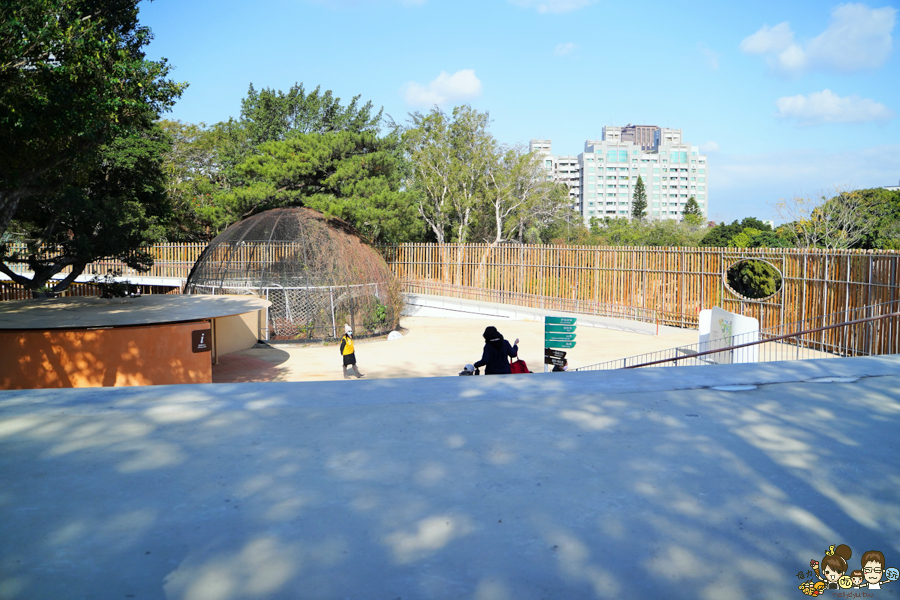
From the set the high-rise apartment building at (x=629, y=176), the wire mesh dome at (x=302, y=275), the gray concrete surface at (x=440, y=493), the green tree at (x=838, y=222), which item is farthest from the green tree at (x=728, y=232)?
the high-rise apartment building at (x=629, y=176)

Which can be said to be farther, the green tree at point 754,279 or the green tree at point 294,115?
the green tree at point 294,115

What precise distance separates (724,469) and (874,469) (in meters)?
0.76

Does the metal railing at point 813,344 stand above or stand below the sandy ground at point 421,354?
above

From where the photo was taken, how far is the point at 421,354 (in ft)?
57.4

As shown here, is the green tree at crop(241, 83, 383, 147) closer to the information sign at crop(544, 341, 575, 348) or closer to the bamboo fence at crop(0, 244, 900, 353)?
the bamboo fence at crop(0, 244, 900, 353)

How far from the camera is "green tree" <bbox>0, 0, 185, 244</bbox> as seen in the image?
7441mm

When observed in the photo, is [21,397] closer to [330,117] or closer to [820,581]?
[820,581]

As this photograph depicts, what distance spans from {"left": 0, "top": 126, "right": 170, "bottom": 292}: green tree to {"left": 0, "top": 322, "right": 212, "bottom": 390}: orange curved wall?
3.91 m

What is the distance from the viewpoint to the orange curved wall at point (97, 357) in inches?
402

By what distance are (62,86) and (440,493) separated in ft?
Result: 25.2

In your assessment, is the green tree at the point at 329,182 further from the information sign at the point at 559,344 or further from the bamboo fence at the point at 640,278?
the information sign at the point at 559,344

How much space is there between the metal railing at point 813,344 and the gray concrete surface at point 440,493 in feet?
27.6

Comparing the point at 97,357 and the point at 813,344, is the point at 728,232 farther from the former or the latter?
the point at 97,357

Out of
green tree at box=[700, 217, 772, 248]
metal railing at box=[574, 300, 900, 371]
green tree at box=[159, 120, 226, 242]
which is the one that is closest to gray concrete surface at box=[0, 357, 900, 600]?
metal railing at box=[574, 300, 900, 371]
